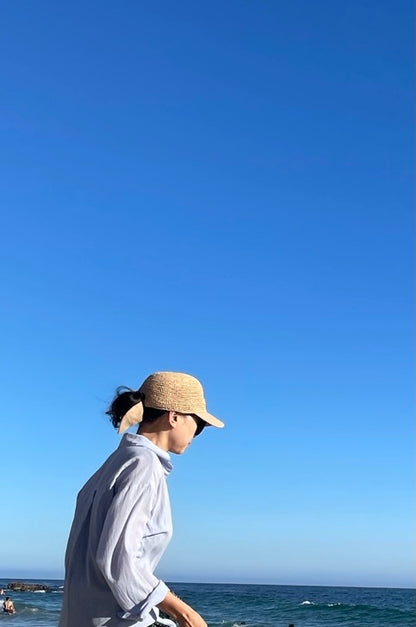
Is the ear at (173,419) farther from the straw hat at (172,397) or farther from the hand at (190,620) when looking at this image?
the hand at (190,620)

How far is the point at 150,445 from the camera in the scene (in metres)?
2.15

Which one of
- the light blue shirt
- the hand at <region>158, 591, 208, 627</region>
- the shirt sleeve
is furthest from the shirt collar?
the hand at <region>158, 591, 208, 627</region>

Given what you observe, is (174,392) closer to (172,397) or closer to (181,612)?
(172,397)

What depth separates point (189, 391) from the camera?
223cm

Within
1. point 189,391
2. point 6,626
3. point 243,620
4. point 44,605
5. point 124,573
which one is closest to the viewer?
point 124,573

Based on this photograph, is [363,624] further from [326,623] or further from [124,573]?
[124,573]

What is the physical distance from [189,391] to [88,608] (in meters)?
0.55

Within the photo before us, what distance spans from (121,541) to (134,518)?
2.2 inches

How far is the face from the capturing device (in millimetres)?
2223

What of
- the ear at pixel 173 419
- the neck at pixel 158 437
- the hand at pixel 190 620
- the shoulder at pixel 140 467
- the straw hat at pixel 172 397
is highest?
the straw hat at pixel 172 397

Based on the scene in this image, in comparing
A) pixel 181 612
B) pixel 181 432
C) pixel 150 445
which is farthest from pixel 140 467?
pixel 181 612

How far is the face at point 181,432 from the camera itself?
2223mm

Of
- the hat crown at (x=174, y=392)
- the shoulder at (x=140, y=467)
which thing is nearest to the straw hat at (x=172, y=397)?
the hat crown at (x=174, y=392)

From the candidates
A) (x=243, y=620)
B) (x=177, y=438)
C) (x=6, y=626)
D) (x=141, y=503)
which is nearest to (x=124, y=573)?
(x=141, y=503)
